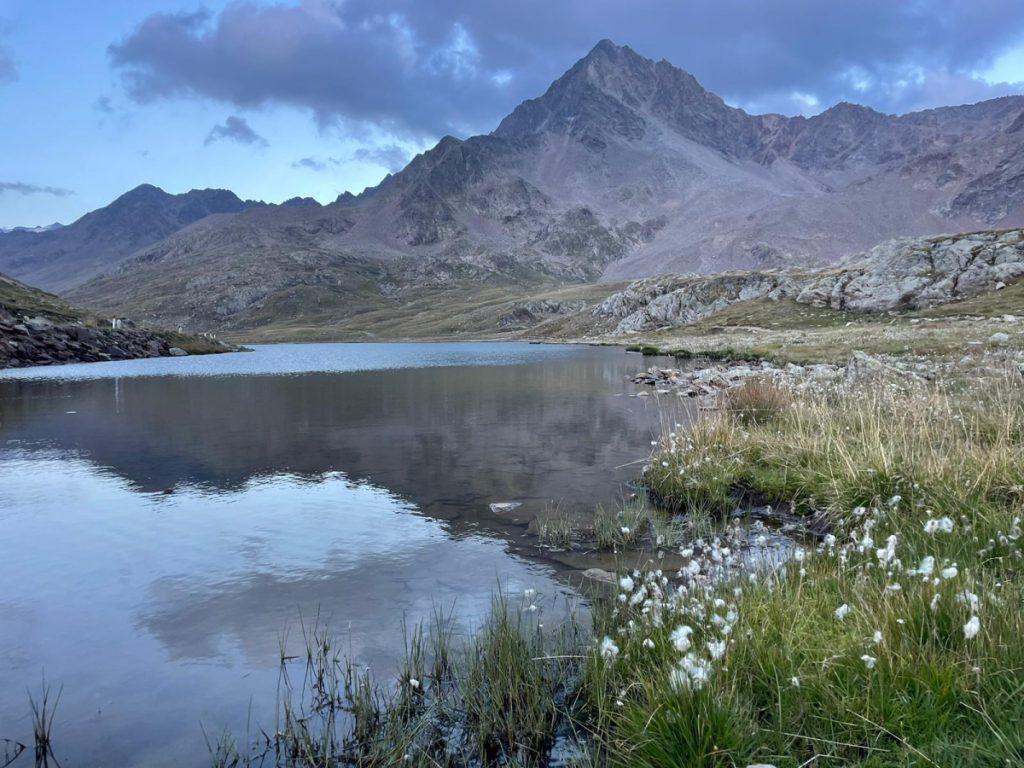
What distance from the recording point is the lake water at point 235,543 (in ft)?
23.2

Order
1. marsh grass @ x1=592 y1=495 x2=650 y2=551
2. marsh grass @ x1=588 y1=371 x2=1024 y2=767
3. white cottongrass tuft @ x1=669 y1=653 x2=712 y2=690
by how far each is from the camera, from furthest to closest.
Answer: marsh grass @ x1=592 y1=495 x2=650 y2=551, white cottongrass tuft @ x1=669 y1=653 x2=712 y2=690, marsh grass @ x1=588 y1=371 x2=1024 y2=767

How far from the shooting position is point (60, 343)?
7588 cm

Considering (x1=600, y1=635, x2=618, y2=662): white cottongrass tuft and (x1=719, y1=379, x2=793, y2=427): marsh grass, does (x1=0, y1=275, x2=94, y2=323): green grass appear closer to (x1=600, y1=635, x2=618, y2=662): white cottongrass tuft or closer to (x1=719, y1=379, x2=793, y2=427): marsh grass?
(x1=719, y1=379, x2=793, y2=427): marsh grass

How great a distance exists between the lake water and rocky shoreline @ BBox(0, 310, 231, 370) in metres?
49.1

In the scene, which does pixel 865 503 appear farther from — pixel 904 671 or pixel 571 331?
pixel 571 331

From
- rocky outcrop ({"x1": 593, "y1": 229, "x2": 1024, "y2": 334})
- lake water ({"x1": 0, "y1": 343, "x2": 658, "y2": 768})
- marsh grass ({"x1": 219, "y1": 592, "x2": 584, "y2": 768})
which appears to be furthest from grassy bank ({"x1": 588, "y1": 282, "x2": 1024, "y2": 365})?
marsh grass ({"x1": 219, "y1": 592, "x2": 584, "y2": 768})

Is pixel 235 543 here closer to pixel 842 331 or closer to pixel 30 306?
pixel 842 331

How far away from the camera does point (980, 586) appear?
5.66m

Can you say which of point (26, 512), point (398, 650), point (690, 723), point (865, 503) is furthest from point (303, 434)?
point (690, 723)

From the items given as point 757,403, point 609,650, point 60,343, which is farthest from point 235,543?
point 60,343

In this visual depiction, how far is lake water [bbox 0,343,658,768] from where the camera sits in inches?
278

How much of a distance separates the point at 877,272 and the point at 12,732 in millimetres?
117279

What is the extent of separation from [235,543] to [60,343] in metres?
81.1

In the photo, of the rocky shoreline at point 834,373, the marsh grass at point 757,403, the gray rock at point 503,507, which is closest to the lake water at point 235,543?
the gray rock at point 503,507
